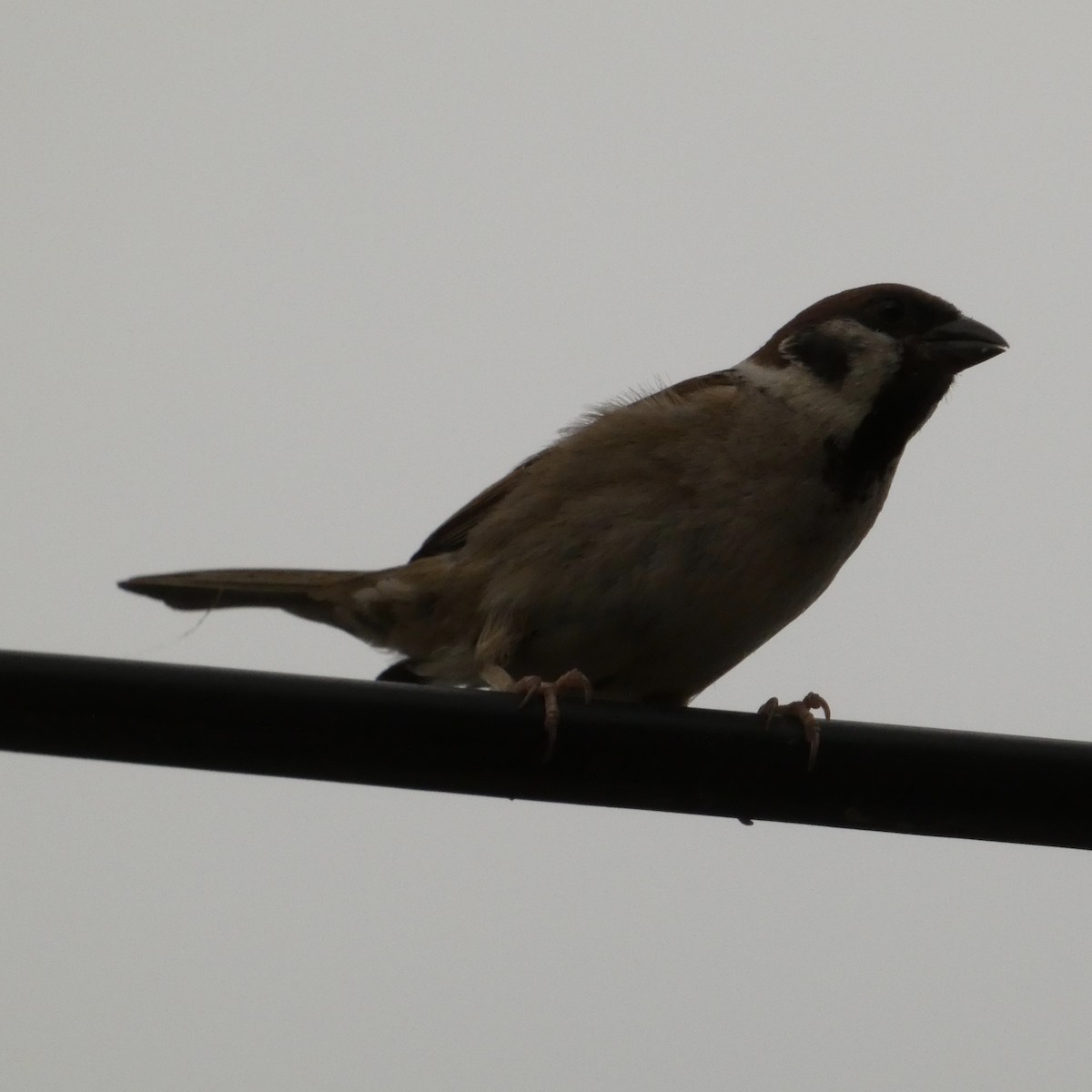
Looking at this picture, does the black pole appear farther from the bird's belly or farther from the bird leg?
the bird's belly

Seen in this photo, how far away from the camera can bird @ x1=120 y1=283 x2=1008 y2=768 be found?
345 cm

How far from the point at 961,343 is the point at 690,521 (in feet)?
2.61

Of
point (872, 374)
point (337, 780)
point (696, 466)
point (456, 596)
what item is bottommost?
point (337, 780)

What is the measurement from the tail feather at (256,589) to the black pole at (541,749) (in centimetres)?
172

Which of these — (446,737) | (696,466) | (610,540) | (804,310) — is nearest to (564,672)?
(610,540)

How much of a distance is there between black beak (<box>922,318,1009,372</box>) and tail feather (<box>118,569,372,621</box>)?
1.51 m

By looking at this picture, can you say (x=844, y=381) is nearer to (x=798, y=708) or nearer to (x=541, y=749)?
(x=798, y=708)

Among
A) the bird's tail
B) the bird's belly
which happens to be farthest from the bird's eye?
the bird's tail

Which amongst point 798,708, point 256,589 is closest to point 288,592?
point 256,589

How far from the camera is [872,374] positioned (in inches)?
145

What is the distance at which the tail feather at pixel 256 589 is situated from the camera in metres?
3.84

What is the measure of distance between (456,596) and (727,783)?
5.33 ft

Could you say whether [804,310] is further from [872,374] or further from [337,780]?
[337,780]

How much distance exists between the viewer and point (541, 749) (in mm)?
2170
